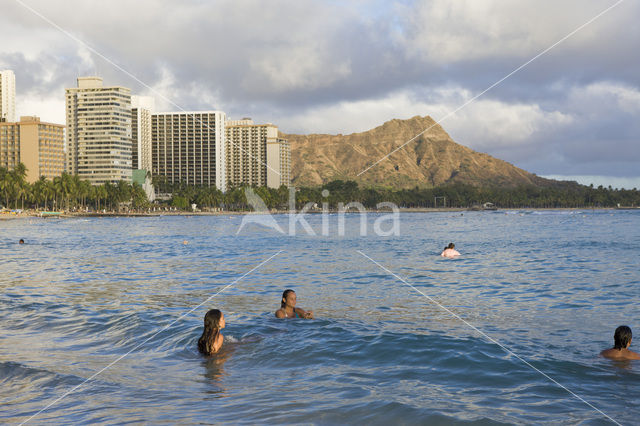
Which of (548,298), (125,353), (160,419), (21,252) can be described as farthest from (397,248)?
(160,419)

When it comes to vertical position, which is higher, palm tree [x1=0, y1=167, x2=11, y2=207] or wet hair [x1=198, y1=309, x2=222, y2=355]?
palm tree [x1=0, y1=167, x2=11, y2=207]

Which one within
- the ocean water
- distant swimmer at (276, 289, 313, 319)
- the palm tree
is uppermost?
the palm tree

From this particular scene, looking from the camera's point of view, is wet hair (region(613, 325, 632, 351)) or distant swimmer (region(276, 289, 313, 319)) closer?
wet hair (region(613, 325, 632, 351))

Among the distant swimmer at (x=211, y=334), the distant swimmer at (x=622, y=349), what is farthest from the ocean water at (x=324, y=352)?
the distant swimmer at (x=622, y=349)

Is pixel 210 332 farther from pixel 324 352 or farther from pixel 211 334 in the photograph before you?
pixel 324 352

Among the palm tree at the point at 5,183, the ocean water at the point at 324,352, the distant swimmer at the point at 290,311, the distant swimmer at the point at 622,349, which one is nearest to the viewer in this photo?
the ocean water at the point at 324,352

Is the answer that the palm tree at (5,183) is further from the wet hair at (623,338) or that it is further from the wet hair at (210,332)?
the wet hair at (623,338)

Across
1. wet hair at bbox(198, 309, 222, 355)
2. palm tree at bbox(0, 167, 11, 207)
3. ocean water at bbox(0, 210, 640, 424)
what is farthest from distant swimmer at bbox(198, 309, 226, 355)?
palm tree at bbox(0, 167, 11, 207)

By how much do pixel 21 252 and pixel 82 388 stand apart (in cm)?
→ 3986

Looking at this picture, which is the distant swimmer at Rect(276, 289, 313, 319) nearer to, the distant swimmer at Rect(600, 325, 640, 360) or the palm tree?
the distant swimmer at Rect(600, 325, 640, 360)

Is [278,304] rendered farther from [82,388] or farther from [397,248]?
[397,248]

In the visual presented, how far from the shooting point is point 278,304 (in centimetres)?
1931

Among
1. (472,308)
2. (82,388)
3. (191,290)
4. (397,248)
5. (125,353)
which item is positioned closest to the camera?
(82,388)

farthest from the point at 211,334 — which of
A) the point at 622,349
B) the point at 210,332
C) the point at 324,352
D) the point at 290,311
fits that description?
the point at 622,349
